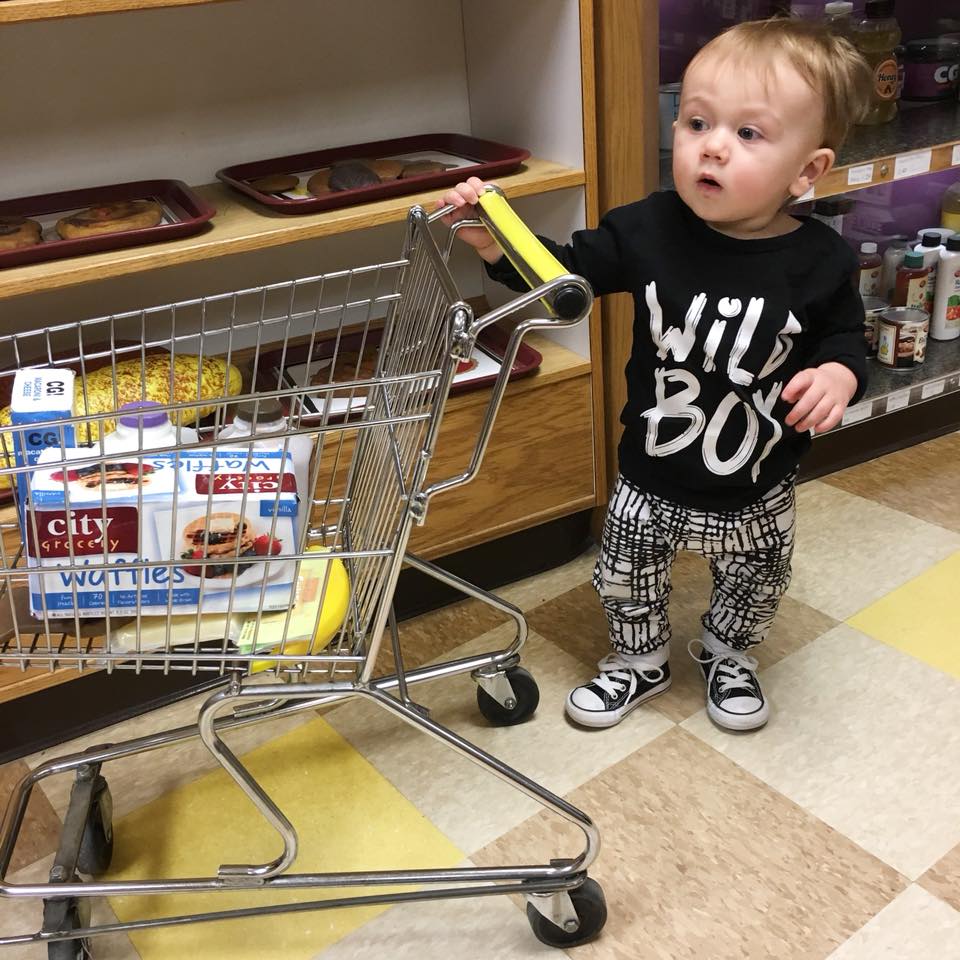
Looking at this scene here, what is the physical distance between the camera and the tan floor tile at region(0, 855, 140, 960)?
1.26 meters

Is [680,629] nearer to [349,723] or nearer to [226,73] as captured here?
[349,723]

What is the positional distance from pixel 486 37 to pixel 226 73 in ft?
1.56

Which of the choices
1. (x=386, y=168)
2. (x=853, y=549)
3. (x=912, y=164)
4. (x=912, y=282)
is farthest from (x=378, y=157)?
(x=912, y=282)

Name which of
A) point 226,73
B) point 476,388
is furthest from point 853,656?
point 226,73

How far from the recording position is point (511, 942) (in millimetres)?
1237

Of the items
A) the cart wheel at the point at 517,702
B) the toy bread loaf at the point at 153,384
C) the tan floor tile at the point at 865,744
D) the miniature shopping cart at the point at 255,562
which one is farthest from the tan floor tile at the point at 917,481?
the toy bread loaf at the point at 153,384

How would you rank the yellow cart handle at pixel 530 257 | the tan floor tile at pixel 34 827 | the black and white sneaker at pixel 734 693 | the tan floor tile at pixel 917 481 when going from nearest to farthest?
the yellow cart handle at pixel 530 257
the tan floor tile at pixel 34 827
the black and white sneaker at pixel 734 693
the tan floor tile at pixel 917 481

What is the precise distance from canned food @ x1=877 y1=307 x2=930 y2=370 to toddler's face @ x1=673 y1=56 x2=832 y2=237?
1108mm

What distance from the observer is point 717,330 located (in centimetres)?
131

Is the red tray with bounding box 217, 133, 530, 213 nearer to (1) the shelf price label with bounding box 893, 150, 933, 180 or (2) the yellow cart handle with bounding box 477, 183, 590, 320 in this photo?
(2) the yellow cart handle with bounding box 477, 183, 590, 320

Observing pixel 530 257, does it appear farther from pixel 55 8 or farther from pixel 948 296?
pixel 948 296

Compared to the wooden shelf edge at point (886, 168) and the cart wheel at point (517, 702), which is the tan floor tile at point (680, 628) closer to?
the cart wheel at point (517, 702)

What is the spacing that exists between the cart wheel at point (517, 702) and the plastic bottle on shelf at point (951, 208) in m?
1.68

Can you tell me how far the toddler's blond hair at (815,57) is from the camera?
3.90 feet
